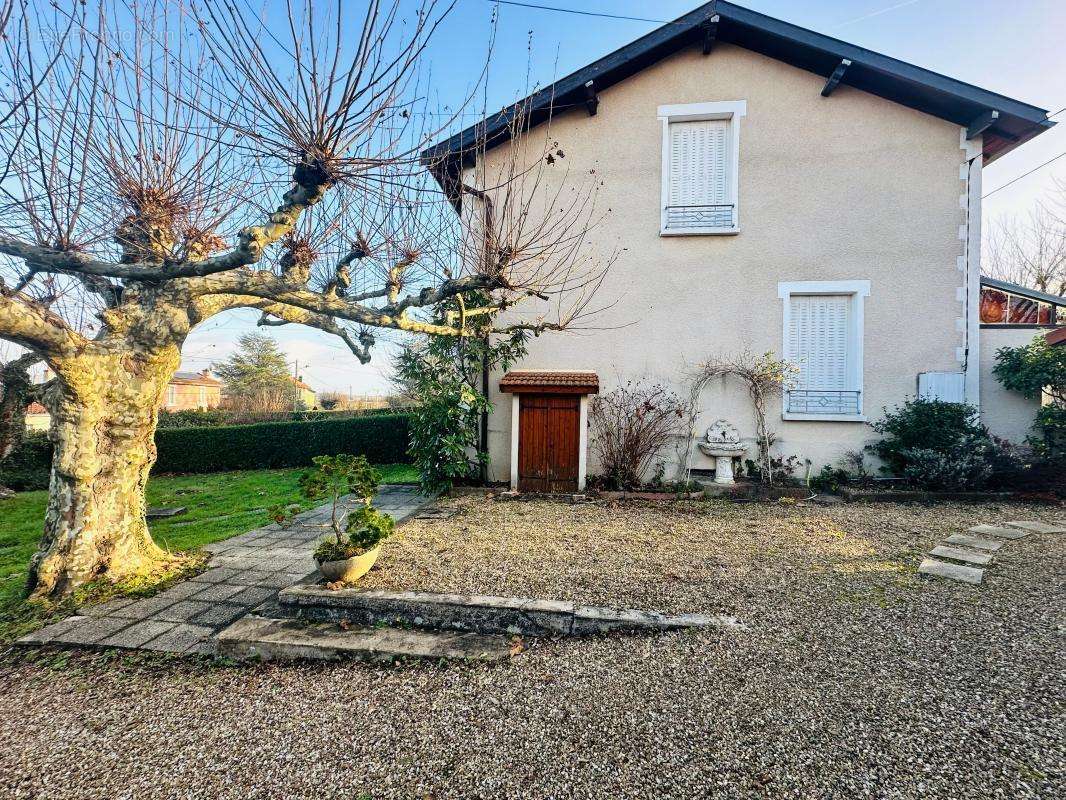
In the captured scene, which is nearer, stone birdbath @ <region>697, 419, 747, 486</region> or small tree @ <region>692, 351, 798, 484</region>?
stone birdbath @ <region>697, 419, 747, 486</region>

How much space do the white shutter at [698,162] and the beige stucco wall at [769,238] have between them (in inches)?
13.1

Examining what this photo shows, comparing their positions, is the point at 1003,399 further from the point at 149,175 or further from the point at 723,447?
the point at 149,175

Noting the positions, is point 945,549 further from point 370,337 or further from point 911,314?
point 370,337

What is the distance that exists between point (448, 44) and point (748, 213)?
5.47 meters

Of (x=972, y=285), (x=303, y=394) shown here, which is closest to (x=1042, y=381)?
(x=972, y=285)

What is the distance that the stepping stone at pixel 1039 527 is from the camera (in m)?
4.84

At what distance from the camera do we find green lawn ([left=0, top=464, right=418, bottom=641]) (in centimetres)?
416

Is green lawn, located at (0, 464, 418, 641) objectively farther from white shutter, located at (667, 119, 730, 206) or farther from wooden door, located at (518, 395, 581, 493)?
Result: white shutter, located at (667, 119, 730, 206)

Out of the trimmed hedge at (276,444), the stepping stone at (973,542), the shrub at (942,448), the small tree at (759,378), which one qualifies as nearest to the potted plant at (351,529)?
the small tree at (759,378)

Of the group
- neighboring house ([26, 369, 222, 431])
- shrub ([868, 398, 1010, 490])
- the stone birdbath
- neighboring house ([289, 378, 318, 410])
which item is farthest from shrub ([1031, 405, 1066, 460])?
neighboring house ([26, 369, 222, 431])

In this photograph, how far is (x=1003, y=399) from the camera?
704 cm

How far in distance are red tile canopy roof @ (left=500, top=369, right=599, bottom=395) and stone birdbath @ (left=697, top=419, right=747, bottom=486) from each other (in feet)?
6.61

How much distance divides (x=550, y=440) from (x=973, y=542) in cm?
488

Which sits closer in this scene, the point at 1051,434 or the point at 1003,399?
the point at 1051,434
